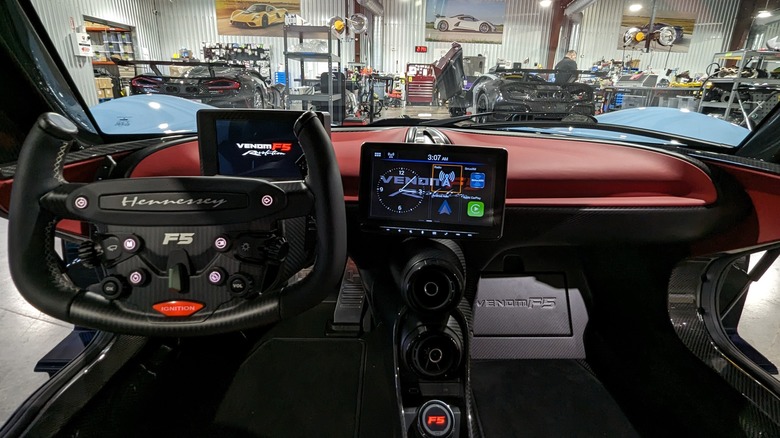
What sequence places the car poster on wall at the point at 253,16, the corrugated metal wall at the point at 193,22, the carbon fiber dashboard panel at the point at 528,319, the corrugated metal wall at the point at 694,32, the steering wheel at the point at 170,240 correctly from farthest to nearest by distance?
the corrugated metal wall at the point at 193,22
the car poster on wall at the point at 253,16
the corrugated metal wall at the point at 694,32
the carbon fiber dashboard panel at the point at 528,319
the steering wheel at the point at 170,240

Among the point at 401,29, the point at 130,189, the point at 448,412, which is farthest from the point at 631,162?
the point at 401,29

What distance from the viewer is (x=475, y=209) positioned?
118 centimetres

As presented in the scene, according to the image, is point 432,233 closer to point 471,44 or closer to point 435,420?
point 435,420

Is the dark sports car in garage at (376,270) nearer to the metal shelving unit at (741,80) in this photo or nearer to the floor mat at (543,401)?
the floor mat at (543,401)

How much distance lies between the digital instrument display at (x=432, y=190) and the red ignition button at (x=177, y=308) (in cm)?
54

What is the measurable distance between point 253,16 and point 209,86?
876cm

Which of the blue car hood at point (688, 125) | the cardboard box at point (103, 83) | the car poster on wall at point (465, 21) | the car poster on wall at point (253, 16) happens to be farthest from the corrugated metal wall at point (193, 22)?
the blue car hood at point (688, 125)

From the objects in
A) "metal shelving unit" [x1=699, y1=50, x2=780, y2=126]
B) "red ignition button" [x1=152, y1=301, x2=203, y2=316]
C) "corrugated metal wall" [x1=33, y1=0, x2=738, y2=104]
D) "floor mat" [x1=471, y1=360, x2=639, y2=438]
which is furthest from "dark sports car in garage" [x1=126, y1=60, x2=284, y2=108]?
"metal shelving unit" [x1=699, y1=50, x2=780, y2=126]

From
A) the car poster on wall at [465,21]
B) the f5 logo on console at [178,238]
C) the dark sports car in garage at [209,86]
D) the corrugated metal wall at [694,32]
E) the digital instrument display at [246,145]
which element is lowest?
the f5 logo on console at [178,238]

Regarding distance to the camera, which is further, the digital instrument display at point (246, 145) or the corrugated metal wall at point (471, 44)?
the corrugated metal wall at point (471, 44)

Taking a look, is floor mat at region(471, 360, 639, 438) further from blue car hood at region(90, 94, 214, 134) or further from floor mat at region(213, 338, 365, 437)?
blue car hood at region(90, 94, 214, 134)

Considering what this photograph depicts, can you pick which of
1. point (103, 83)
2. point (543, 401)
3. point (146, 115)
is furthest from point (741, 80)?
point (103, 83)

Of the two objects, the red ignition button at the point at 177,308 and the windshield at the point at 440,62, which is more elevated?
the windshield at the point at 440,62

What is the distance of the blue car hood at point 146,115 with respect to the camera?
6.04ft
